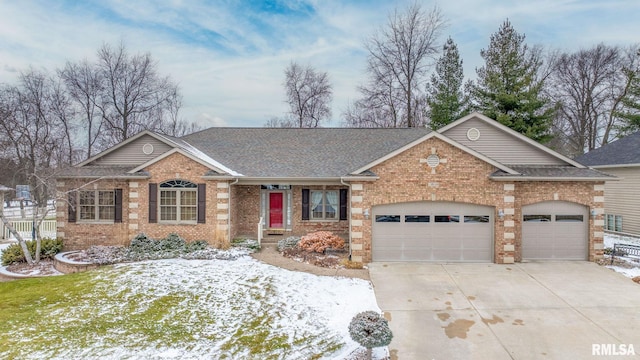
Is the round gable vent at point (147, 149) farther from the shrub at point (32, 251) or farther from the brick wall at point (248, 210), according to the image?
the shrub at point (32, 251)

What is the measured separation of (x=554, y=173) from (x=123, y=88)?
3421 cm

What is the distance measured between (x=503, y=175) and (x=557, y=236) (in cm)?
363

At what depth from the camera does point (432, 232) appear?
12.6m

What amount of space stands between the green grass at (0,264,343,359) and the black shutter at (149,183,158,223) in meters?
3.90

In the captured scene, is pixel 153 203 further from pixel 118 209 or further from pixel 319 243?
pixel 319 243

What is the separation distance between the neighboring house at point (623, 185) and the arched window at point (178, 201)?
2142cm

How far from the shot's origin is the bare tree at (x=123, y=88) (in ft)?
100

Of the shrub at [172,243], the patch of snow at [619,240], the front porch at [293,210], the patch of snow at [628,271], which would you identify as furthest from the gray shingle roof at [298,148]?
the patch of snow at [619,240]

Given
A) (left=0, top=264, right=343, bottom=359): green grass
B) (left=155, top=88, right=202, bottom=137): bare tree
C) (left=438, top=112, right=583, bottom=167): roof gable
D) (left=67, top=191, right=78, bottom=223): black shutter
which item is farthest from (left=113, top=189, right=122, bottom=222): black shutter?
(left=155, top=88, right=202, bottom=137): bare tree

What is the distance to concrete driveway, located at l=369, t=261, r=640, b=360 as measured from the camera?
6.56m

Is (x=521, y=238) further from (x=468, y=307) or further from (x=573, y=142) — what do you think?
(x=573, y=142)

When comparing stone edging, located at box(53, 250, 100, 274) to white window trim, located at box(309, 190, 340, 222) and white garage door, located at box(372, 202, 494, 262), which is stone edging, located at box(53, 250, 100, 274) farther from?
white garage door, located at box(372, 202, 494, 262)

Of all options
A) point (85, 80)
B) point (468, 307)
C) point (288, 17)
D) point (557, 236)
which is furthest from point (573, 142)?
point (85, 80)

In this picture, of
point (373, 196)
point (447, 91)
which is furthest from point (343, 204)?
point (447, 91)
